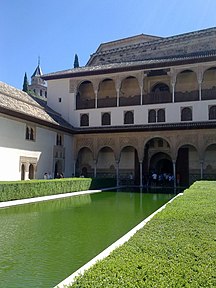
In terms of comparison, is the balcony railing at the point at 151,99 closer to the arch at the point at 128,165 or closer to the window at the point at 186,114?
the window at the point at 186,114

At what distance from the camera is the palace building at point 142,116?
23.2 m

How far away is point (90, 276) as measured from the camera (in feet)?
8.43

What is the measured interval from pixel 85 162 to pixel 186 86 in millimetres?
10849

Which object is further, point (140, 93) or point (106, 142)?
point (140, 93)

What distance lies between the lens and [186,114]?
23609 millimetres

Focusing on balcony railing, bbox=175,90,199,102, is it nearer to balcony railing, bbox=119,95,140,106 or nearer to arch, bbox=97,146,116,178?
balcony railing, bbox=119,95,140,106

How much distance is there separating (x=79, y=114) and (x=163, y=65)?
8.09 m

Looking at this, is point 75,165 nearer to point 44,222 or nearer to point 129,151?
point 129,151

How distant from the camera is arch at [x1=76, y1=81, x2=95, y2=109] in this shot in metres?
27.0

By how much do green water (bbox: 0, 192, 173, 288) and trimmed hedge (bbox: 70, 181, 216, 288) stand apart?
1362 millimetres

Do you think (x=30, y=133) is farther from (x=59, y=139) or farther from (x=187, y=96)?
(x=187, y=96)

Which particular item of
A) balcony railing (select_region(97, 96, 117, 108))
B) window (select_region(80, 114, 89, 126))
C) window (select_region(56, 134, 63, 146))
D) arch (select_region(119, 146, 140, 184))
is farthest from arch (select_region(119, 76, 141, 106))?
window (select_region(56, 134, 63, 146))

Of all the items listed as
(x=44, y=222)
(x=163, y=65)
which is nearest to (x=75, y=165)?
(x=163, y=65)

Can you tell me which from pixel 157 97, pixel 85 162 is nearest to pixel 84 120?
pixel 85 162
